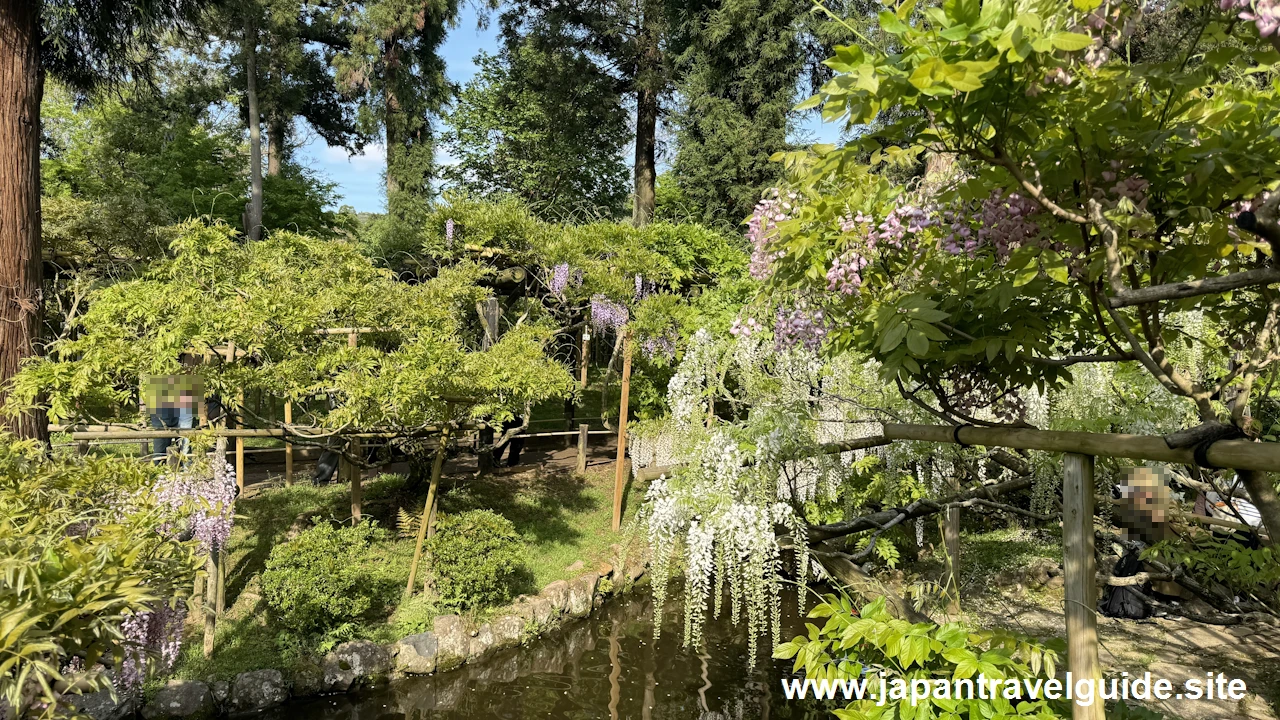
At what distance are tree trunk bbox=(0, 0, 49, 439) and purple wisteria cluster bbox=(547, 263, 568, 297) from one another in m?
4.71

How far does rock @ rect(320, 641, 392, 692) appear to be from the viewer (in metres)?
4.38

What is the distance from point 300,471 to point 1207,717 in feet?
27.7

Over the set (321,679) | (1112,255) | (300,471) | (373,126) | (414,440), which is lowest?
(321,679)

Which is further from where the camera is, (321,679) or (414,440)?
(414,440)

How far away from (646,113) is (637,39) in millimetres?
1310

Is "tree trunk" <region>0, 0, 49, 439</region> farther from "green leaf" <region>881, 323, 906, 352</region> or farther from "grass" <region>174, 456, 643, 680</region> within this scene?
"green leaf" <region>881, 323, 906, 352</region>

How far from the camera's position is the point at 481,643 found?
4.99 meters

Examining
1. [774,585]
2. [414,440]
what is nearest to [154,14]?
[414,440]

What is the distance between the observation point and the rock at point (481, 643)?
193 inches

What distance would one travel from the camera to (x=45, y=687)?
0.86m

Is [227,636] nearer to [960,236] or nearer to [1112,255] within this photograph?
[960,236]

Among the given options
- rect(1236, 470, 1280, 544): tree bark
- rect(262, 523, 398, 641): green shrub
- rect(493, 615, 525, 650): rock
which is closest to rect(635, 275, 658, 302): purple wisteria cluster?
rect(493, 615, 525, 650): rock

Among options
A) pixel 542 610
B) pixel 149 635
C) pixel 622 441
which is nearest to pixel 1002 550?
pixel 622 441

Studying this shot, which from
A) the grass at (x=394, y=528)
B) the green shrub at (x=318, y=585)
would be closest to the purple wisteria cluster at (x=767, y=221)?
the grass at (x=394, y=528)
